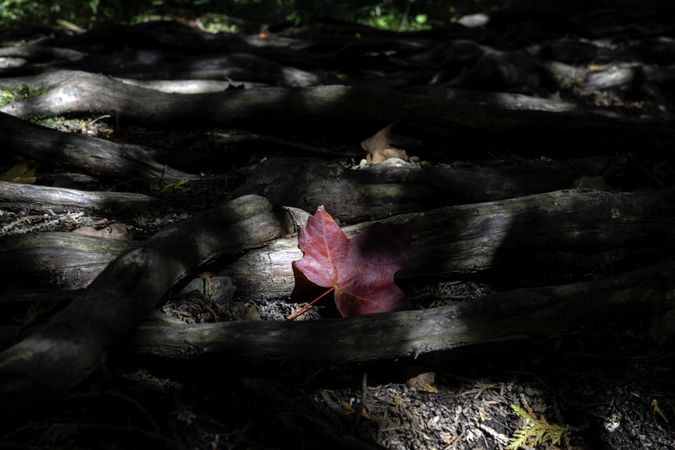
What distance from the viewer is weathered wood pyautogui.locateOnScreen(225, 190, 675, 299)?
7.70 ft

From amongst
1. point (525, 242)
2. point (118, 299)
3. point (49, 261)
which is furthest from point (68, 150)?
point (525, 242)

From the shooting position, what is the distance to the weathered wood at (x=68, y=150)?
2977mm

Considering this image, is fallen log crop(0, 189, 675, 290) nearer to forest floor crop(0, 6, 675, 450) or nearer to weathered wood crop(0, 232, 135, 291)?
forest floor crop(0, 6, 675, 450)

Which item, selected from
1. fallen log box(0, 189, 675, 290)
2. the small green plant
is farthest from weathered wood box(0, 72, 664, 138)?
the small green plant

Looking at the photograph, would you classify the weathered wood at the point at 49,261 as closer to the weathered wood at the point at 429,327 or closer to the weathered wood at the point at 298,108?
the weathered wood at the point at 429,327

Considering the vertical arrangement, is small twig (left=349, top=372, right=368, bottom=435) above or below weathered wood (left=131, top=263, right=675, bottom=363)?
below

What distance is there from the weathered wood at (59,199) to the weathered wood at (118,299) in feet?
2.06

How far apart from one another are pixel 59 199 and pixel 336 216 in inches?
48.5

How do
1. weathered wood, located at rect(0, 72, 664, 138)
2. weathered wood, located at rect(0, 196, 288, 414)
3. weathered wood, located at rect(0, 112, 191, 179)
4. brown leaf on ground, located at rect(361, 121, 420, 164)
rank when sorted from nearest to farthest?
1. weathered wood, located at rect(0, 196, 288, 414)
2. weathered wood, located at rect(0, 112, 191, 179)
3. brown leaf on ground, located at rect(361, 121, 420, 164)
4. weathered wood, located at rect(0, 72, 664, 138)

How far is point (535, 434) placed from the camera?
1828mm

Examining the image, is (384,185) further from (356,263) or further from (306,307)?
(306,307)

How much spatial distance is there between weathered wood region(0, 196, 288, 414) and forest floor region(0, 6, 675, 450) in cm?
7

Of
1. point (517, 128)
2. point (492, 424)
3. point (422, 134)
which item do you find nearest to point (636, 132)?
point (517, 128)

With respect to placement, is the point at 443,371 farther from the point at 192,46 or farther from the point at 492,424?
the point at 192,46
